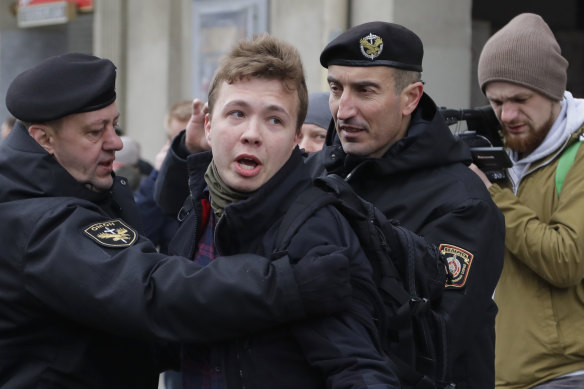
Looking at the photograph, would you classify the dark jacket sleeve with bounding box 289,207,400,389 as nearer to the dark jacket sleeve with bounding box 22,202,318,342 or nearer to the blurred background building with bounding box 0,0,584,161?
the dark jacket sleeve with bounding box 22,202,318,342

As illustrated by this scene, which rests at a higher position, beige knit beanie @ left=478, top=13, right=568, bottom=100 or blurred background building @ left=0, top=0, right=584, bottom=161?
beige knit beanie @ left=478, top=13, right=568, bottom=100

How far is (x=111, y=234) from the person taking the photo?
2.27 metres

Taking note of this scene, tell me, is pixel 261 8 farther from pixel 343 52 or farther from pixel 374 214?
pixel 374 214

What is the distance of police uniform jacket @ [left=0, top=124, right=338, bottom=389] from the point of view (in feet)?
6.86

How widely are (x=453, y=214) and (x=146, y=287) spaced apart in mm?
1107

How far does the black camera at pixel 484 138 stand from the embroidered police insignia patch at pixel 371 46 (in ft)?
1.44

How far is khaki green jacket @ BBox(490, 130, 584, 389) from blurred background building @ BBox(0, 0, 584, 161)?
3.63 metres

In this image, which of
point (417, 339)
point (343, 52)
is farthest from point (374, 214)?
point (343, 52)

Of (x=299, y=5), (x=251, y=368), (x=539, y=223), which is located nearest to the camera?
(x=251, y=368)

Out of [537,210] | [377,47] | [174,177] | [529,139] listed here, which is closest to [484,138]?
[529,139]

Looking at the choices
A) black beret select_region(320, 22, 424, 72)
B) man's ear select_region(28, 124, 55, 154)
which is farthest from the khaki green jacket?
man's ear select_region(28, 124, 55, 154)

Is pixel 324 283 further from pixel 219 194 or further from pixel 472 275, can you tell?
pixel 472 275

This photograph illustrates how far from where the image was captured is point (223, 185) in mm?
2311

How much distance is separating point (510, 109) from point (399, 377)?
5.88 ft
